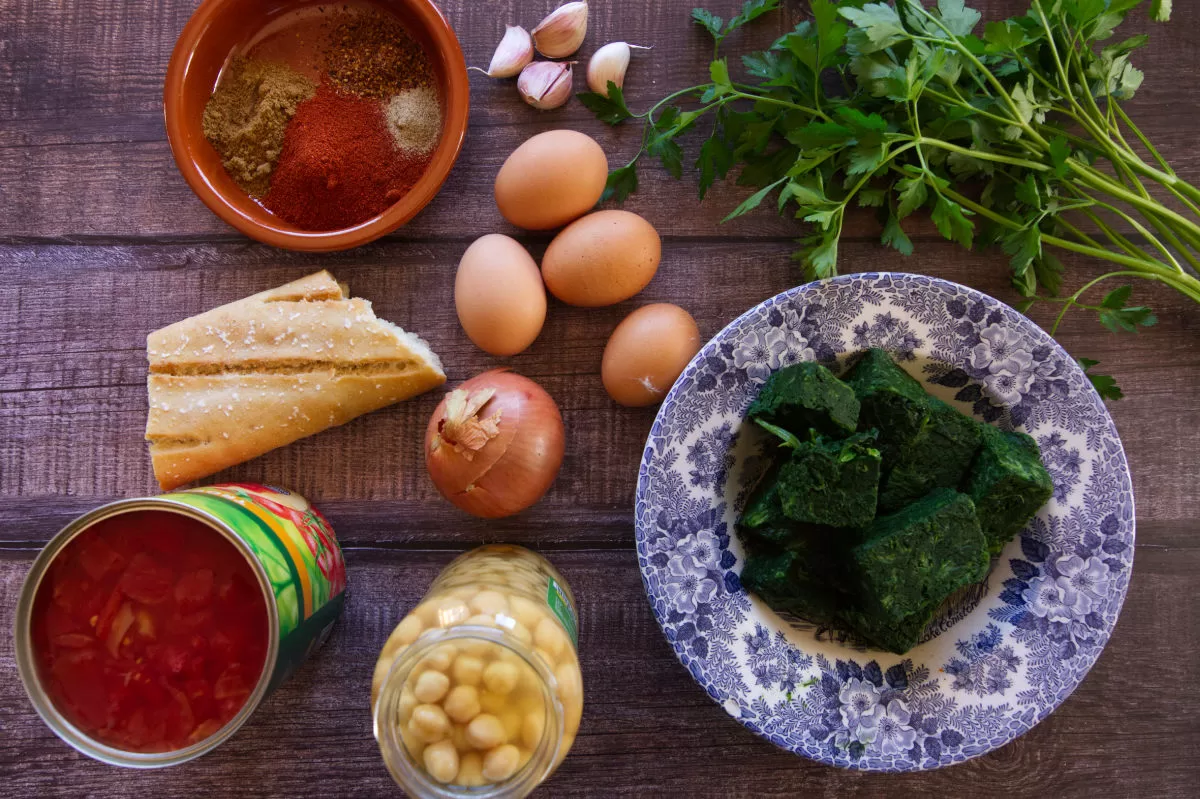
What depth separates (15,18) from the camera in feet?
4.42

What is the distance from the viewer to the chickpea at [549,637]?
0.98 metres

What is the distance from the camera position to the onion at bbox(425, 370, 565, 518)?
1.12m

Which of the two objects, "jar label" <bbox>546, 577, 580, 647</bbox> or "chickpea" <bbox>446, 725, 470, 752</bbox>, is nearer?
"chickpea" <bbox>446, 725, 470, 752</bbox>

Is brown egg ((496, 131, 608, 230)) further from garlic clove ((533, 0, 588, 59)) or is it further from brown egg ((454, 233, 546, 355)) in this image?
garlic clove ((533, 0, 588, 59))

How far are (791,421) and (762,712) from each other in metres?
0.41

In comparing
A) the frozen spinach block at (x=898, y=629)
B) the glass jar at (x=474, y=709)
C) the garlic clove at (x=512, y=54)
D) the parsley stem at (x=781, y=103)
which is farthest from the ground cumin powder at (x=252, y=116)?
the frozen spinach block at (x=898, y=629)

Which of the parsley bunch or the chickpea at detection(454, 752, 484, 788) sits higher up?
the parsley bunch

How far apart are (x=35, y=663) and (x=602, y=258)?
2.98 feet

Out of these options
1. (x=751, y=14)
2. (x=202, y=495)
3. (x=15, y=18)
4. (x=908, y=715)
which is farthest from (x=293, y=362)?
(x=908, y=715)

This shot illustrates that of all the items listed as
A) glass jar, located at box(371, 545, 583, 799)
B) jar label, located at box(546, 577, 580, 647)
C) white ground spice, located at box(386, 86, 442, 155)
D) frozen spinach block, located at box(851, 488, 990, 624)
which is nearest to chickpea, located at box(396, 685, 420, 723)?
glass jar, located at box(371, 545, 583, 799)

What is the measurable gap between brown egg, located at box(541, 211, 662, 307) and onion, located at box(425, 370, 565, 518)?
170 millimetres

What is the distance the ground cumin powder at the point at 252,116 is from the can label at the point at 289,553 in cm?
51

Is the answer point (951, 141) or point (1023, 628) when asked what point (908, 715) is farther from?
point (951, 141)

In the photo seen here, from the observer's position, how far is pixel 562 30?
4.19 feet
